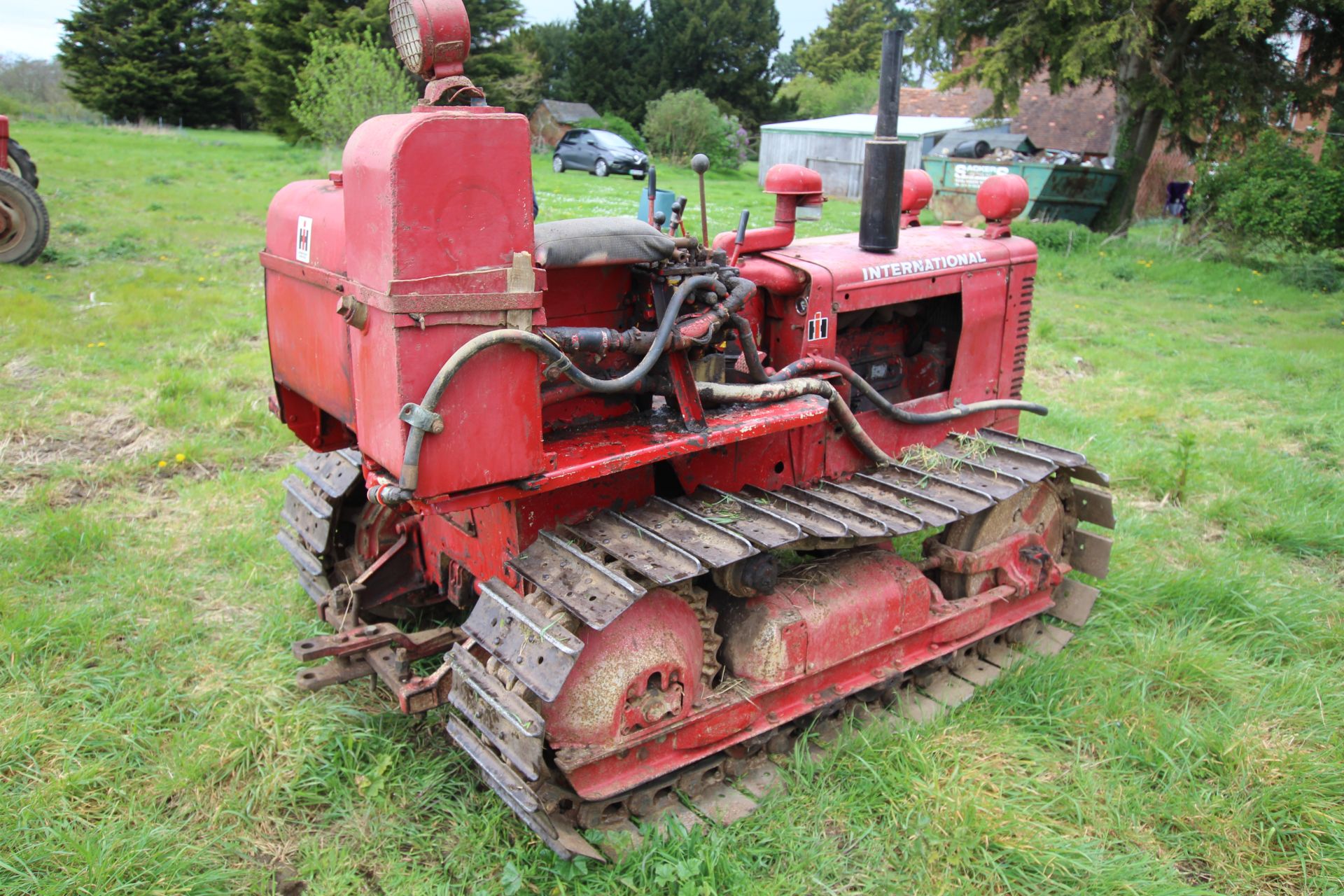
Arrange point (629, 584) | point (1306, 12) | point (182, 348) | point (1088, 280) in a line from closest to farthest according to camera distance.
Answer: point (629, 584) → point (182, 348) → point (1088, 280) → point (1306, 12)

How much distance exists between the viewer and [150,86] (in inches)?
1549

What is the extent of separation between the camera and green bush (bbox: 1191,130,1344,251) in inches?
603

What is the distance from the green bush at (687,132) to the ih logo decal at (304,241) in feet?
105

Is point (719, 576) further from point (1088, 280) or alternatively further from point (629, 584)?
point (1088, 280)

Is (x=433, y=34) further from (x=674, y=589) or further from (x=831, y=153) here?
(x=831, y=153)

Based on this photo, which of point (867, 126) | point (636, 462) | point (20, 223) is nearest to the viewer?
point (636, 462)

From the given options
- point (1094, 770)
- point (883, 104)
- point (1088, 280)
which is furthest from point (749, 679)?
point (1088, 280)

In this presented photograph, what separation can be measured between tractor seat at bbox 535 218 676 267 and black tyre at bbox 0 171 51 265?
10.9 m

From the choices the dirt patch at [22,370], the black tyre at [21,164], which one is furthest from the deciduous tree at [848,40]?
the dirt patch at [22,370]

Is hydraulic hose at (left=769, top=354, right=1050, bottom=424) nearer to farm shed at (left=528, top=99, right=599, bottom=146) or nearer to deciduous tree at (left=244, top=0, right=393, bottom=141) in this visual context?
deciduous tree at (left=244, top=0, right=393, bottom=141)

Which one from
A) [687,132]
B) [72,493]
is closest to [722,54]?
[687,132]

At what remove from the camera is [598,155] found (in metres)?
29.0

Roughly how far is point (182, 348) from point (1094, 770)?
27.6 ft

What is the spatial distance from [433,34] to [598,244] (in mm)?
888
